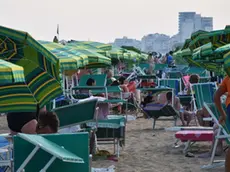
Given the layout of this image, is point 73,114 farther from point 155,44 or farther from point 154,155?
point 155,44

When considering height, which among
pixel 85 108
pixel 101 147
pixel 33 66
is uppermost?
pixel 33 66

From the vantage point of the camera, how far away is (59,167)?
478 cm

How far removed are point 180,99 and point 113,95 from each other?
8.36 ft

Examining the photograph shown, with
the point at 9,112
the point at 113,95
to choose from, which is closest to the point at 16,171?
the point at 9,112

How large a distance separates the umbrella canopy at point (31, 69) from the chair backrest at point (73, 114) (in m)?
0.41

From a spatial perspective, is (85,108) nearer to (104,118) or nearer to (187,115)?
(104,118)

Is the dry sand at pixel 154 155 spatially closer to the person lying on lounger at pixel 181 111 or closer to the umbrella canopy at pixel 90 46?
the person lying on lounger at pixel 181 111

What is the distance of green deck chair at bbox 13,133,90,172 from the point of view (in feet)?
15.0

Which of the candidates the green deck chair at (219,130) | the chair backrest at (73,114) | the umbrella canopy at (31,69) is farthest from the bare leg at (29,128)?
Result: the green deck chair at (219,130)

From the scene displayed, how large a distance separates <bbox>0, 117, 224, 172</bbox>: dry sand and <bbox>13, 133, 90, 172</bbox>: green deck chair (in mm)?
2823

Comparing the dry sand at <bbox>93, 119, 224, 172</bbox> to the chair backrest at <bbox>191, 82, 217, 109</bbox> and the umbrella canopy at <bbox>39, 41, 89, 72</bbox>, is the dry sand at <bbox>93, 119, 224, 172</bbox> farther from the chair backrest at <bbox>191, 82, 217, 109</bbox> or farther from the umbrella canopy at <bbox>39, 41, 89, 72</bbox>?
the umbrella canopy at <bbox>39, 41, 89, 72</bbox>

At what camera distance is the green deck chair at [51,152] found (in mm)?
4570

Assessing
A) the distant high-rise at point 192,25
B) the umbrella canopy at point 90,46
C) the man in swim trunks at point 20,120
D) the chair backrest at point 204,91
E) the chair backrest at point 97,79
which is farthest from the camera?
the distant high-rise at point 192,25

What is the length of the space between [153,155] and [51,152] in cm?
446
